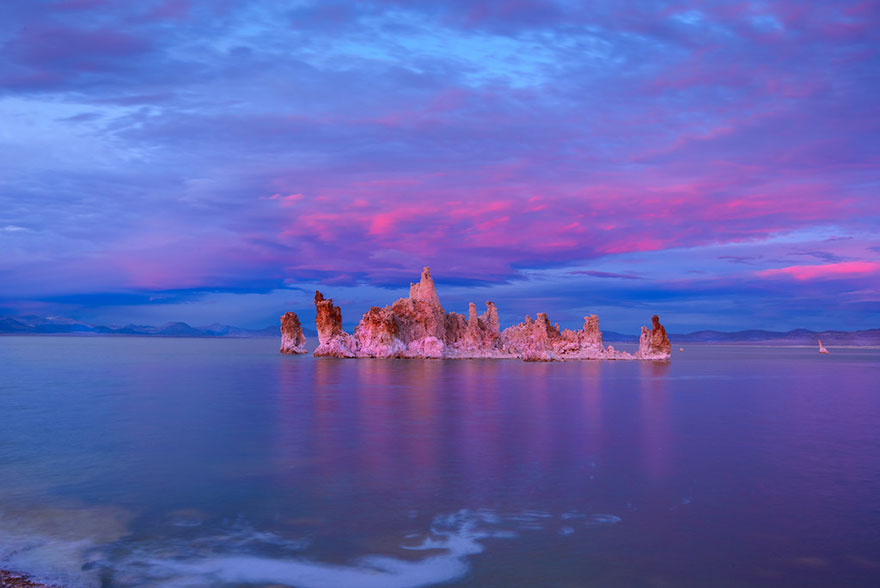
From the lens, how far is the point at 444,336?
302 feet

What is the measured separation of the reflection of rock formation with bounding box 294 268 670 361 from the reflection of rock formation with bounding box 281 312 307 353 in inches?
534

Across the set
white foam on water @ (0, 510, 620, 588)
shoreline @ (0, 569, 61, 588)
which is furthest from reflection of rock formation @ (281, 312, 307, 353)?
shoreline @ (0, 569, 61, 588)

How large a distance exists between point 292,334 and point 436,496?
312 feet

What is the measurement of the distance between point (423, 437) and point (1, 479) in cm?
1335

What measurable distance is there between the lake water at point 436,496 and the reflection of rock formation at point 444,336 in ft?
173

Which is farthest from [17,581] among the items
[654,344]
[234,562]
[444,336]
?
[654,344]

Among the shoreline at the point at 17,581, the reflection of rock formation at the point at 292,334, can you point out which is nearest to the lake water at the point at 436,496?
the shoreline at the point at 17,581

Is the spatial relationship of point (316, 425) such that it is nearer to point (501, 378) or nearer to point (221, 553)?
point (221, 553)

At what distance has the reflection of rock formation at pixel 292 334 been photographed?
104938mm

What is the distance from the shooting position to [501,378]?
55375 mm

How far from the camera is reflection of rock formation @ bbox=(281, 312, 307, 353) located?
105 m

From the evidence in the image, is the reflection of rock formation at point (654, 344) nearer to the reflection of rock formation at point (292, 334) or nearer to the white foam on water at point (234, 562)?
the reflection of rock formation at point (292, 334)

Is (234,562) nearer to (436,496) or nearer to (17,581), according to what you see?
(17,581)

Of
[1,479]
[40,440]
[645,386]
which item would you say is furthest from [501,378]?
[1,479]
